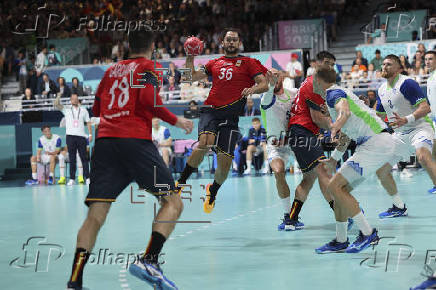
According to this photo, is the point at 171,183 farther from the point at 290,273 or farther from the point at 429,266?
the point at 429,266

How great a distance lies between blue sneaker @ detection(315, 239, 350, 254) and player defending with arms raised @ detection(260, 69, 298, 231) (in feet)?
6.01

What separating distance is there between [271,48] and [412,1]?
5016 millimetres

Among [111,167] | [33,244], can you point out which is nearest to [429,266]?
[111,167]

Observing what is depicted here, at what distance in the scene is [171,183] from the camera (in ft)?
17.7

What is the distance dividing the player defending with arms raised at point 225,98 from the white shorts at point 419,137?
2332 millimetres

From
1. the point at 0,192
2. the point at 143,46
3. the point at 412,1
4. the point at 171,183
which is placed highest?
the point at 412,1

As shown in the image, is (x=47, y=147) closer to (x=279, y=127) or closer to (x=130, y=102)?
(x=279, y=127)

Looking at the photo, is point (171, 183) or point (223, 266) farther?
point (223, 266)

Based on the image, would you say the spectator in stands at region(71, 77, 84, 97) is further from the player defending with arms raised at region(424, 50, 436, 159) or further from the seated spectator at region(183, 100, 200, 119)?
the player defending with arms raised at region(424, 50, 436, 159)

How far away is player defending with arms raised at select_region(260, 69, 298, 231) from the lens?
876 centimetres

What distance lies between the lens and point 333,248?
6859mm

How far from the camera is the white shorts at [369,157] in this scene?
21.8ft

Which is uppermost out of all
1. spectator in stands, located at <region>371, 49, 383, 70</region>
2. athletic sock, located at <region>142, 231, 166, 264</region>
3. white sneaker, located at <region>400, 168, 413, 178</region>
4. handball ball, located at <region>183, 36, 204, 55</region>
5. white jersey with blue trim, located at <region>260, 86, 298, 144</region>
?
spectator in stands, located at <region>371, 49, 383, 70</region>

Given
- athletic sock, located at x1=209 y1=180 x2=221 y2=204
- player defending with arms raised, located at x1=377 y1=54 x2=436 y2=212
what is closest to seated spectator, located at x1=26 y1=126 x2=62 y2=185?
athletic sock, located at x1=209 y1=180 x2=221 y2=204
